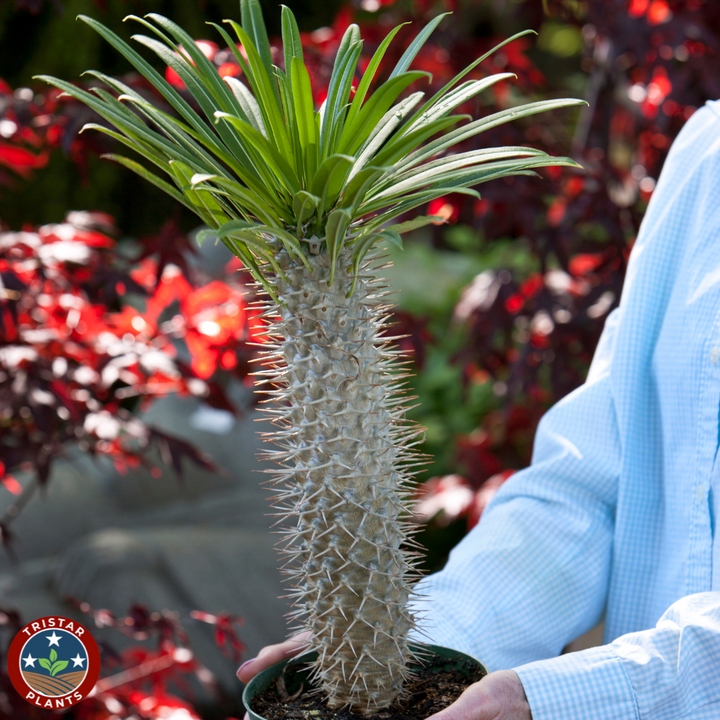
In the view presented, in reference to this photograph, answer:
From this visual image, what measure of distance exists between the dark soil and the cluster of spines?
2 cm

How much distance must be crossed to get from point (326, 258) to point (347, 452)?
0.57 feet

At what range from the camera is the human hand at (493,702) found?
0.65m

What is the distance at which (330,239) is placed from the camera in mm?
588

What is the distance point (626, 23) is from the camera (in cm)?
170

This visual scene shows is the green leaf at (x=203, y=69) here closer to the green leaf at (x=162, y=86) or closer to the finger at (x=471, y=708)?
A: the green leaf at (x=162, y=86)

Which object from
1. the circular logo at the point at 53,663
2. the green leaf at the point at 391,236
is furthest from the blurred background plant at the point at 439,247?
the green leaf at the point at 391,236

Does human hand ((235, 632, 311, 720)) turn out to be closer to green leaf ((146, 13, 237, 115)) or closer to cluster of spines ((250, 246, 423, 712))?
cluster of spines ((250, 246, 423, 712))

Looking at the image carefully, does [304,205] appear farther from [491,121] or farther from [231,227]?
[491,121]

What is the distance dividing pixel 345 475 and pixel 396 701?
0.85ft

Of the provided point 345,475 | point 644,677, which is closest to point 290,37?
point 345,475

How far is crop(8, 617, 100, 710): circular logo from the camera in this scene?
3.06ft

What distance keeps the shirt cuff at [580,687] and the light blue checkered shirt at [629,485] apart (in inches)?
6.1

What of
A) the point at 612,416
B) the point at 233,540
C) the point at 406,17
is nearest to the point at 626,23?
the point at 406,17

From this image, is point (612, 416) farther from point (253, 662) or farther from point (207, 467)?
point (207, 467)
